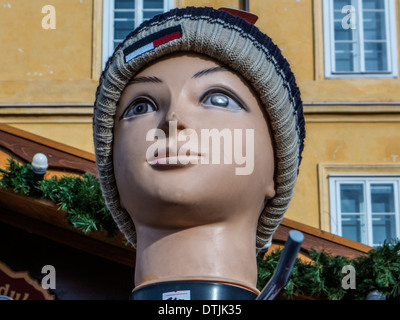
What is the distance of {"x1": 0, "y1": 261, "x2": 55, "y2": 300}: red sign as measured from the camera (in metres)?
5.75

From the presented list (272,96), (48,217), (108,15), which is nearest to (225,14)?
(272,96)

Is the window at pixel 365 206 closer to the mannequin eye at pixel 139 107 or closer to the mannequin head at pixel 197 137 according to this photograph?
the mannequin head at pixel 197 137

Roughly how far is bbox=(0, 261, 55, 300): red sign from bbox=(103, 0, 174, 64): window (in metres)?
3.51

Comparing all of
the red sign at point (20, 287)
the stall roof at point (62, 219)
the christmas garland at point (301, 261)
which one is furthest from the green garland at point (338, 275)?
Answer: the red sign at point (20, 287)

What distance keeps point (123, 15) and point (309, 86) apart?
2204mm

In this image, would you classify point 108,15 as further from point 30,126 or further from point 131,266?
point 131,266

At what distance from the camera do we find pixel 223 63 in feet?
9.04

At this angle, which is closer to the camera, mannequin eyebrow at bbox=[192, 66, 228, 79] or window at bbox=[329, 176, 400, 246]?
mannequin eyebrow at bbox=[192, 66, 228, 79]

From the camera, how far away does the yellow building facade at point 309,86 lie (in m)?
8.50

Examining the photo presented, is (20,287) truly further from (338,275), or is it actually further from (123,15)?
(123,15)

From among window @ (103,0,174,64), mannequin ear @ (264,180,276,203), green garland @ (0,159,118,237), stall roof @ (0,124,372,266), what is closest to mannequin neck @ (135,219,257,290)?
mannequin ear @ (264,180,276,203)

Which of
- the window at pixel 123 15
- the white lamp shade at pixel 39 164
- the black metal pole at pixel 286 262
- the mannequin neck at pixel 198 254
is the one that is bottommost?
the black metal pole at pixel 286 262

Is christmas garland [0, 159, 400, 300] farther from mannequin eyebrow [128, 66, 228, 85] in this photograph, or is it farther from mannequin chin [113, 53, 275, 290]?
mannequin eyebrow [128, 66, 228, 85]

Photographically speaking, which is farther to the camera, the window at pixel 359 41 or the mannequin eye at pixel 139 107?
the window at pixel 359 41
